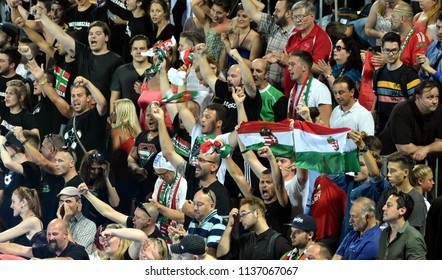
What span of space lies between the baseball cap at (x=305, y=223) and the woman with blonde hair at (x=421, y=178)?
0.98 meters

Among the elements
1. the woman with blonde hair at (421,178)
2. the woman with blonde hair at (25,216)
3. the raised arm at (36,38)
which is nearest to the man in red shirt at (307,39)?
the woman with blonde hair at (421,178)

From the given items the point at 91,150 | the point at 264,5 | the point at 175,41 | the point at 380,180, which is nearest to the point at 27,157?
the point at 91,150

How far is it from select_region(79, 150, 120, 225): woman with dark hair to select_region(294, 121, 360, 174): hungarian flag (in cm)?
211

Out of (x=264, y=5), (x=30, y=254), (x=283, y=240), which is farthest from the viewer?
(x=264, y=5)

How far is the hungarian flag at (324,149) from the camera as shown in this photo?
546 inches

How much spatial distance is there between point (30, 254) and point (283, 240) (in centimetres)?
259

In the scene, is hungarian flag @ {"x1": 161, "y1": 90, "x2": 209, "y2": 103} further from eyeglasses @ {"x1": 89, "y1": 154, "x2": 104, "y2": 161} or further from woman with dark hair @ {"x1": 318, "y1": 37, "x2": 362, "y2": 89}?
woman with dark hair @ {"x1": 318, "y1": 37, "x2": 362, "y2": 89}

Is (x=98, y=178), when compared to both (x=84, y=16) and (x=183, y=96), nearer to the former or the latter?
(x=183, y=96)

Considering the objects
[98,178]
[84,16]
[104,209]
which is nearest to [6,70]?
[84,16]

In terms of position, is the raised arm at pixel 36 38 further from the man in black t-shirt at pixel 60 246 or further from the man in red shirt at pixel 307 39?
the man in black t-shirt at pixel 60 246

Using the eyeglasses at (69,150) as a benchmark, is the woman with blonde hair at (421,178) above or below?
above

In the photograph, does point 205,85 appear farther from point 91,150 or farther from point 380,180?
point 380,180

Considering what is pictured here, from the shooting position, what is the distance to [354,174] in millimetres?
13812

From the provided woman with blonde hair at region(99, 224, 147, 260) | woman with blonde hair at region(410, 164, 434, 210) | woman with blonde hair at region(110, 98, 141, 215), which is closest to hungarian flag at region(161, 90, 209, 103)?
woman with blonde hair at region(110, 98, 141, 215)
